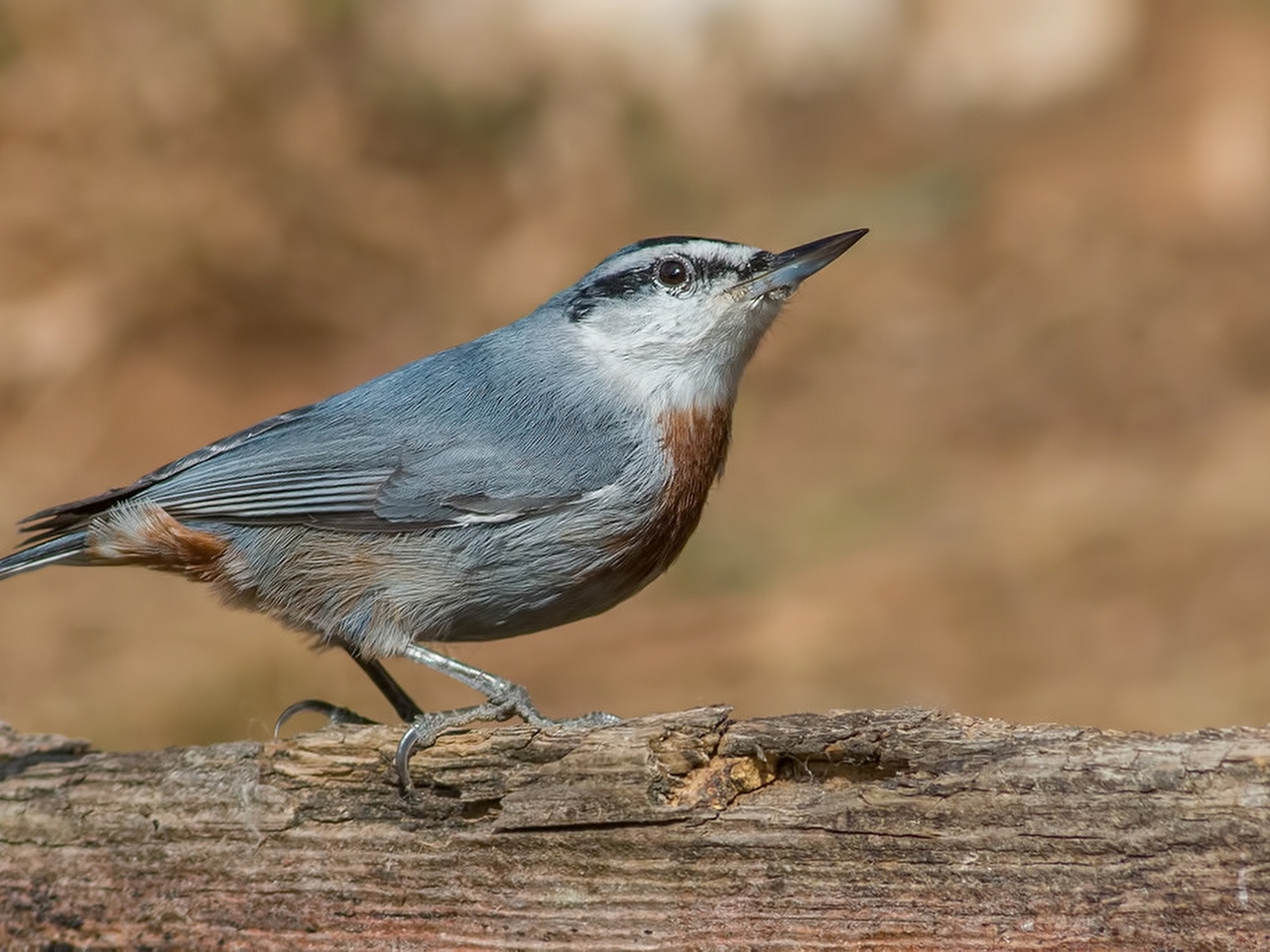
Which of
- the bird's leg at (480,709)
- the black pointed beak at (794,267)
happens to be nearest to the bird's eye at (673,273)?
the black pointed beak at (794,267)

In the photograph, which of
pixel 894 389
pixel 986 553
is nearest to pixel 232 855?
pixel 986 553

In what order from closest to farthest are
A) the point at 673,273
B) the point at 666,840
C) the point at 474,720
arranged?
the point at 666,840, the point at 474,720, the point at 673,273

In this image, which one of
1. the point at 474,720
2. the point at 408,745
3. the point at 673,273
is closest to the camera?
the point at 408,745

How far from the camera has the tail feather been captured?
372 cm

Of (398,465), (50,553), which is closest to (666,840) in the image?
(398,465)

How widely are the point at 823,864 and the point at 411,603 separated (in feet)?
4.42

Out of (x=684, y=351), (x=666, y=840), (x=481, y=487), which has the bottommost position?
(x=666, y=840)

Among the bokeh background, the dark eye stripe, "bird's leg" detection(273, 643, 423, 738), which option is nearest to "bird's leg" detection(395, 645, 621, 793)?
"bird's leg" detection(273, 643, 423, 738)

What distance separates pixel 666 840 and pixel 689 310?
1.76 meters

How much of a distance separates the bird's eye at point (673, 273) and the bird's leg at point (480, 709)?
124cm

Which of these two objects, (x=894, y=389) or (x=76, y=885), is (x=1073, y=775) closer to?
(x=76, y=885)

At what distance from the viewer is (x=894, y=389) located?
338 inches

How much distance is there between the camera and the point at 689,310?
13.3 feet

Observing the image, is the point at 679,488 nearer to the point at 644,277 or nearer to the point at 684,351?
the point at 684,351
